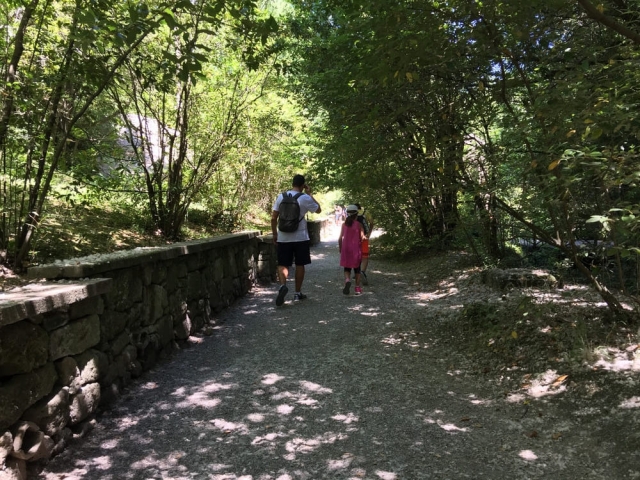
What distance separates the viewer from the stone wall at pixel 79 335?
249cm

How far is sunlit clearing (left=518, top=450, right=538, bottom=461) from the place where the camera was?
2.75m

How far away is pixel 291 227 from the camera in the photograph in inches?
271

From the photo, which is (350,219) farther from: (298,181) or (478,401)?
(478,401)

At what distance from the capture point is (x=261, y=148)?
38.4ft

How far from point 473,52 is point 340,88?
3132 millimetres

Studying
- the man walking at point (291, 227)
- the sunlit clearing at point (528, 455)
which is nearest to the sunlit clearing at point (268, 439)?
the sunlit clearing at point (528, 455)

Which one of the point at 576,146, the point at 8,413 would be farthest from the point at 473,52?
the point at 8,413

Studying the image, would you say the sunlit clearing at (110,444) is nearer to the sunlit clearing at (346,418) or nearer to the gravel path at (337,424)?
the gravel path at (337,424)

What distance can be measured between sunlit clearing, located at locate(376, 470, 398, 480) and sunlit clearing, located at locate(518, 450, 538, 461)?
31.4 inches

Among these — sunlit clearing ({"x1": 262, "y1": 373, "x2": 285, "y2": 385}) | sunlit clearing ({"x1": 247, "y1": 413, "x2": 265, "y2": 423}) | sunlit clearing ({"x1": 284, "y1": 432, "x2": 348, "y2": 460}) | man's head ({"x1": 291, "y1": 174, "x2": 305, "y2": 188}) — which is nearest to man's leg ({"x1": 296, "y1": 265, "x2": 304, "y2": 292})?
man's head ({"x1": 291, "y1": 174, "x2": 305, "y2": 188})

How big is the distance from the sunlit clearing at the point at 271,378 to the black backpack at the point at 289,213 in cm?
302

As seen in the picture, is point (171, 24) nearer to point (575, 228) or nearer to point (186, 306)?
point (186, 306)

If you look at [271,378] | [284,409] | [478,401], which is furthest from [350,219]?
[284,409]

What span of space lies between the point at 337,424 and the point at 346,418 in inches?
4.1
